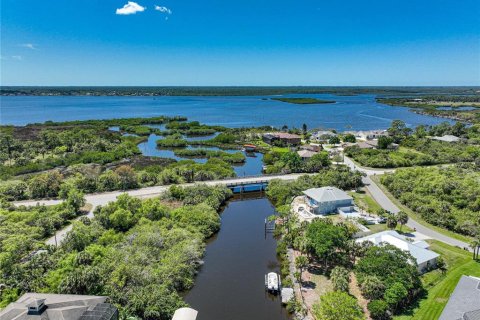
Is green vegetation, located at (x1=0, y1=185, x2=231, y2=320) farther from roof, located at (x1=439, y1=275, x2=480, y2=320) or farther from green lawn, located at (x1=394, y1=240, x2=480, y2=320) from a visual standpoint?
roof, located at (x1=439, y1=275, x2=480, y2=320)

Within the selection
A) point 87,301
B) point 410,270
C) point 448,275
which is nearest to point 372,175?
point 448,275

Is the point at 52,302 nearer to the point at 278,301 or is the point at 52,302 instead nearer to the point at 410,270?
the point at 278,301

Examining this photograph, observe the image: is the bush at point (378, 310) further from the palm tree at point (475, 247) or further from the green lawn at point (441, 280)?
the palm tree at point (475, 247)

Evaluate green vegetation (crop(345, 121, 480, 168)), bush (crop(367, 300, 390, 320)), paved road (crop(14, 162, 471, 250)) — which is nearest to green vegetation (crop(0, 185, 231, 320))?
paved road (crop(14, 162, 471, 250))

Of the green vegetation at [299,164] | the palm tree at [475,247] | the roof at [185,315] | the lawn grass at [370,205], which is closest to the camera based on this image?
the roof at [185,315]

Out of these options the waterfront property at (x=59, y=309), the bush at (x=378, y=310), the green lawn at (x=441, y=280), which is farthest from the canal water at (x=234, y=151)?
the waterfront property at (x=59, y=309)
